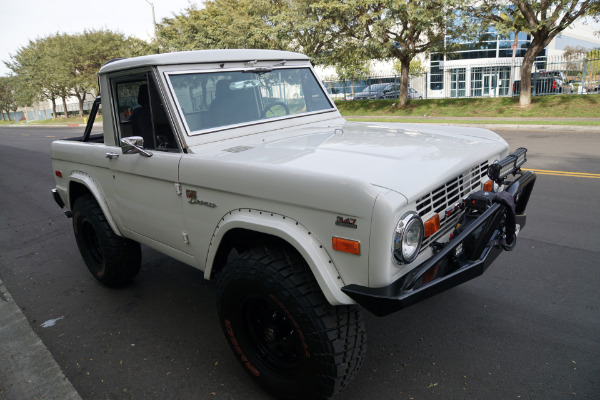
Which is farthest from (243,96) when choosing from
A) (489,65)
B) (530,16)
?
(489,65)

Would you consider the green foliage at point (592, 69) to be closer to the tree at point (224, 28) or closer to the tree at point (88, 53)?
the tree at point (224, 28)

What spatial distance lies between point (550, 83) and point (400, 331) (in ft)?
73.2

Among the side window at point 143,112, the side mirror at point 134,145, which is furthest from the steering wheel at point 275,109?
the side mirror at point 134,145

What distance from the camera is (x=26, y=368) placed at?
3.13 metres

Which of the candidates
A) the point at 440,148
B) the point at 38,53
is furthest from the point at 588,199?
the point at 38,53

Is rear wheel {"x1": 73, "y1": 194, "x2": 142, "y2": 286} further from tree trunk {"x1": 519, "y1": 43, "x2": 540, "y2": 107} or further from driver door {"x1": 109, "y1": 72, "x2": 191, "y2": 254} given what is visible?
tree trunk {"x1": 519, "y1": 43, "x2": 540, "y2": 107}

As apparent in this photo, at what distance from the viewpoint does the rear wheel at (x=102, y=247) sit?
12.9ft

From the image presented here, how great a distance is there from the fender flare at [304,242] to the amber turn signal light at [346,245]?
87 mm

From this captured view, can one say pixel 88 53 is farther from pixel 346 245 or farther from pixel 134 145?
pixel 346 245

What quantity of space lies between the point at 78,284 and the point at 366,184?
147 inches

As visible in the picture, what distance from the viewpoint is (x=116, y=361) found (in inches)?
124

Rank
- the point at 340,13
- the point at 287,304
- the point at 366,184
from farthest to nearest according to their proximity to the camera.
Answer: the point at 340,13 → the point at 287,304 → the point at 366,184

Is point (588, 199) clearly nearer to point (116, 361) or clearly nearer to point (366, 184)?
point (366, 184)

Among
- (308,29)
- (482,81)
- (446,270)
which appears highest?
(308,29)
